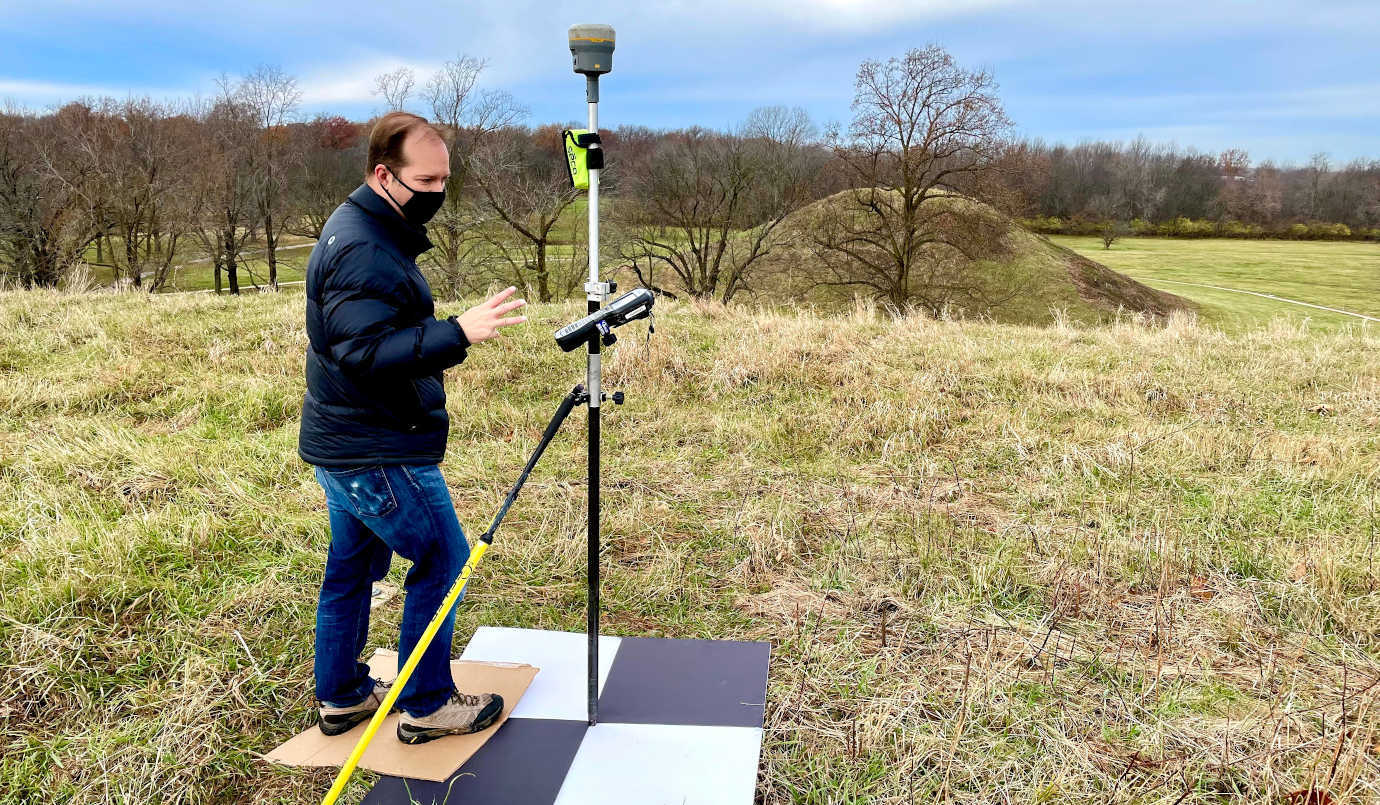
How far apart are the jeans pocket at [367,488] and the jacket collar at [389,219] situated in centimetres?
72

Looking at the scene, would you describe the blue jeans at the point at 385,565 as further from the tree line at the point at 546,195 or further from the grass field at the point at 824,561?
the tree line at the point at 546,195

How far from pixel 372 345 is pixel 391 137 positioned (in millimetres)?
650

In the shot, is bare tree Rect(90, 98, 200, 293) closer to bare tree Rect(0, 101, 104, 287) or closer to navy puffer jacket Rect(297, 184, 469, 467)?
bare tree Rect(0, 101, 104, 287)

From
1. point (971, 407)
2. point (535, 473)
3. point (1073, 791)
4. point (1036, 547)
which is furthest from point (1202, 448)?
point (535, 473)

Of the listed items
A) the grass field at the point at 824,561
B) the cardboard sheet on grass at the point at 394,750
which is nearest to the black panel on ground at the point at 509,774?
the cardboard sheet on grass at the point at 394,750

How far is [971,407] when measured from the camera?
23.2 ft

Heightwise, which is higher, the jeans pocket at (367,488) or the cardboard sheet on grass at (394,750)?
the jeans pocket at (367,488)

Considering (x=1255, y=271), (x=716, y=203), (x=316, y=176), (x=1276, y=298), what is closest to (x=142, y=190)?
(x=316, y=176)

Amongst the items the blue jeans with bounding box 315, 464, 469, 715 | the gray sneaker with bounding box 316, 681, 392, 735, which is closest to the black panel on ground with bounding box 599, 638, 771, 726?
the blue jeans with bounding box 315, 464, 469, 715

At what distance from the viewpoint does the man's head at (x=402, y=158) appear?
2436 millimetres

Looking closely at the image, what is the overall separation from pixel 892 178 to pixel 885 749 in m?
29.0

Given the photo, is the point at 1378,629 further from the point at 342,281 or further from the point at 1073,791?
the point at 342,281

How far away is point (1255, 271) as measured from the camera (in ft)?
165

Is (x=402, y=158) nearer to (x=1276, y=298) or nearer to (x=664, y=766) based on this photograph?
(x=664, y=766)
